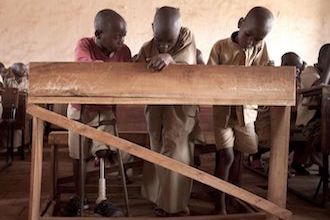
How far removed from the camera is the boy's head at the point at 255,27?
2328 millimetres

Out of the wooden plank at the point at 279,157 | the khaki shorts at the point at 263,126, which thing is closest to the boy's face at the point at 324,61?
the khaki shorts at the point at 263,126

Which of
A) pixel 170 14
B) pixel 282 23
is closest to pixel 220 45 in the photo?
pixel 170 14

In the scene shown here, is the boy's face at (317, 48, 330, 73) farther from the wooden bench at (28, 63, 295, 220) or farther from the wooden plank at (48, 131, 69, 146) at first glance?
the wooden plank at (48, 131, 69, 146)

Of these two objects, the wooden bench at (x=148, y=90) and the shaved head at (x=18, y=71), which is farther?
the shaved head at (x=18, y=71)

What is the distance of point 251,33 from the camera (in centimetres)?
235

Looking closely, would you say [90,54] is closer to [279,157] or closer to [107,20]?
[107,20]

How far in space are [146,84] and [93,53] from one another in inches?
26.9

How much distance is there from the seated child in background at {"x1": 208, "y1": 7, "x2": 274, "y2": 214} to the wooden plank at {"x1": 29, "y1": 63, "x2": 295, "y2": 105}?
0.48 meters

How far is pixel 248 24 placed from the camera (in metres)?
2.37

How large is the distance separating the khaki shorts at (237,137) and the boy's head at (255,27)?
48 centimetres

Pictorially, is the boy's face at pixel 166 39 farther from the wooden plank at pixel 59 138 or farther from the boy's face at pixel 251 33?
the wooden plank at pixel 59 138

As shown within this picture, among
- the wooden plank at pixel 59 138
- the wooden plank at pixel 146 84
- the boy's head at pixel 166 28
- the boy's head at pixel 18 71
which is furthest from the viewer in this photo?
the boy's head at pixel 18 71

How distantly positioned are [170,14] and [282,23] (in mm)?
6099

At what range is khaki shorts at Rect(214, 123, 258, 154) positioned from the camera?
97.7 inches
